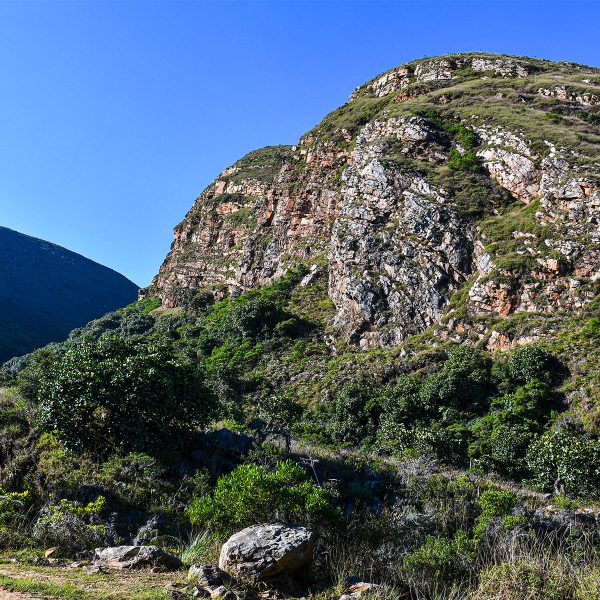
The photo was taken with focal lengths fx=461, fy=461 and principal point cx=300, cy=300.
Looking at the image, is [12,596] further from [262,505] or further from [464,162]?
[464,162]

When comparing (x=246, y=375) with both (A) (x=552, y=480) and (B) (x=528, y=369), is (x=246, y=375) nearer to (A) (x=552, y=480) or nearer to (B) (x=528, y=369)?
(B) (x=528, y=369)

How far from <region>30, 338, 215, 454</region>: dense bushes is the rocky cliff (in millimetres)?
26862

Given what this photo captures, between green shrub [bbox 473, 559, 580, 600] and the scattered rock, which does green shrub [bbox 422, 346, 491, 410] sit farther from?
the scattered rock

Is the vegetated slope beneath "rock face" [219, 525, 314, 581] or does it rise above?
above

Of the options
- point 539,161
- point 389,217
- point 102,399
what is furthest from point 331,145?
point 102,399

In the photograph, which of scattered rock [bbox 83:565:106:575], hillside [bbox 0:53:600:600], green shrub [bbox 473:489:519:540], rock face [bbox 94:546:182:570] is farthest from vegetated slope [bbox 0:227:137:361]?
green shrub [bbox 473:489:519:540]

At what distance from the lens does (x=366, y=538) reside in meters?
9.64

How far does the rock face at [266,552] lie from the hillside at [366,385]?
0.04m

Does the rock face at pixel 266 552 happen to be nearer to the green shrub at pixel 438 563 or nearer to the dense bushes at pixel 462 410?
the green shrub at pixel 438 563

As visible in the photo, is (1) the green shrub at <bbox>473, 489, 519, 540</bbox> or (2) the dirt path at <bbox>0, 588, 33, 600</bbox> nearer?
(2) the dirt path at <bbox>0, 588, 33, 600</bbox>

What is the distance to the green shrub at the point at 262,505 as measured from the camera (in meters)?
9.27

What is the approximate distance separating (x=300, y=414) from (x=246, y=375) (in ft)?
33.9

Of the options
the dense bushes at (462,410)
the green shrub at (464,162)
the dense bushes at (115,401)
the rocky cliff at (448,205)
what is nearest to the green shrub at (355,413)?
the dense bushes at (462,410)

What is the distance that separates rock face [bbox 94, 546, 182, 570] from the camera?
816cm
